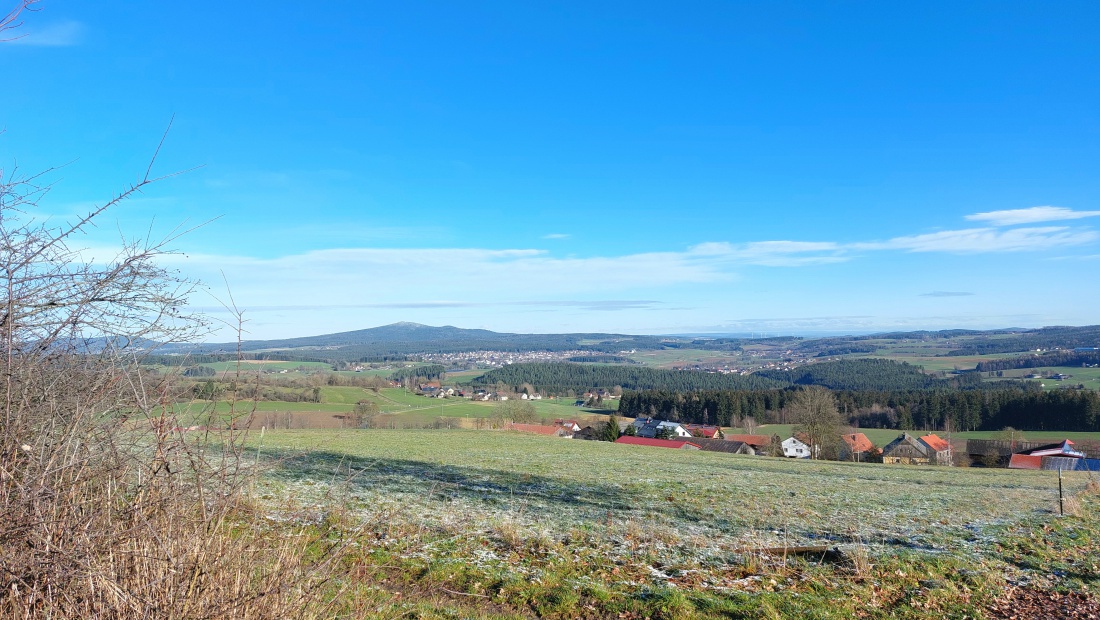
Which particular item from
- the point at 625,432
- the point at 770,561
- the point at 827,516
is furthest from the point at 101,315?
the point at 625,432

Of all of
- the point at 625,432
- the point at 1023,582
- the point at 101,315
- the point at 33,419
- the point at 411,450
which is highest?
the point at 101,315

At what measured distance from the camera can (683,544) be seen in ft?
30.4

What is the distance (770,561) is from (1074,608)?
10.7 ft

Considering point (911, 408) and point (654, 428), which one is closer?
point (654, 428)

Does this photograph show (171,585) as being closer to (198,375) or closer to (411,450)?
(198,375)

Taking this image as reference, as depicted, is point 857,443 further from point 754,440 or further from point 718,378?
point 718,378

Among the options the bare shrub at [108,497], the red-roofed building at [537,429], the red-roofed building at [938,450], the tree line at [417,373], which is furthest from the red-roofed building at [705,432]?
the bare shrub at [108,497]

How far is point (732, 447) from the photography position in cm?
5303

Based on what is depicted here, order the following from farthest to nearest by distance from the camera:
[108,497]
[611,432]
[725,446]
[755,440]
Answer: [755,440] < [611,432] < [725,446] < [108,497]

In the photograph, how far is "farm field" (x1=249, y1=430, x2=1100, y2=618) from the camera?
663 cm

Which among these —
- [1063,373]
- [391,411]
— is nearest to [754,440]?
[391,411]

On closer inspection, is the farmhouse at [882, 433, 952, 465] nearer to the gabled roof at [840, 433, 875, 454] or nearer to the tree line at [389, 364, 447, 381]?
the gabled roof at [840, 433, 875, 454]

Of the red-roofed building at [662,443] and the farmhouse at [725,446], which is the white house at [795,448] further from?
the red-roofed building at [662,443]

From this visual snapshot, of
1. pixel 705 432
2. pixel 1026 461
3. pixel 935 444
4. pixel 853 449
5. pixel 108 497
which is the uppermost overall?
pixel 108 497
